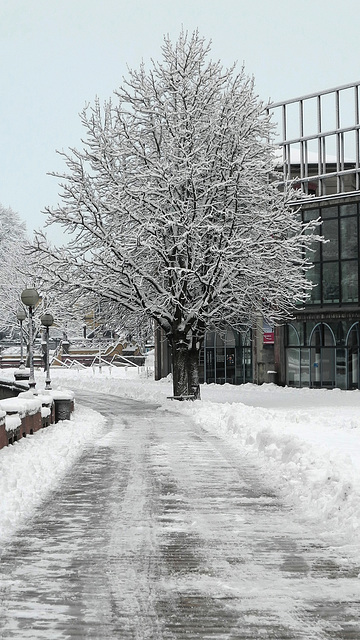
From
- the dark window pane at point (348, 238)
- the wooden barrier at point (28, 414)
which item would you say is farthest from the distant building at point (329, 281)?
the wooden barrier at point (28, 414)

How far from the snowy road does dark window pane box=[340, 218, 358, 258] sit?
33394 millimetres

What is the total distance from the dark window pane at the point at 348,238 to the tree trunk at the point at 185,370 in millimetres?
14894

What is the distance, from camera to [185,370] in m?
33.1

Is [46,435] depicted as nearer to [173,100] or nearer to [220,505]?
[220,505]

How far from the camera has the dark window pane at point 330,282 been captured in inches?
1786

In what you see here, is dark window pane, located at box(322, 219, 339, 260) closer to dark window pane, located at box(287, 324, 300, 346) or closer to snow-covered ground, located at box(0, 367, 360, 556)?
dark window pane, located at box(287, 324, 300, 346)

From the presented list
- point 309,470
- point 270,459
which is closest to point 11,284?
point 270,459

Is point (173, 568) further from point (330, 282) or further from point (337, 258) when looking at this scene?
point (330, 282)

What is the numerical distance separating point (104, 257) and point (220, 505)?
71.1ft

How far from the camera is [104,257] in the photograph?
31.4m

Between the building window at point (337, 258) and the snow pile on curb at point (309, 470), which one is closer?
the snow pile on curb at point (309, 470)

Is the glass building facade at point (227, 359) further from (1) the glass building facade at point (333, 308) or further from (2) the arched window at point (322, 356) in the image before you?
(2) the arched window at point (322, 356)

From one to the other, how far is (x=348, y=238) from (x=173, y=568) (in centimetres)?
3910

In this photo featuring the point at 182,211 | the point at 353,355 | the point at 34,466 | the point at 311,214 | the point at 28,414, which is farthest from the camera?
the point at 311,214
